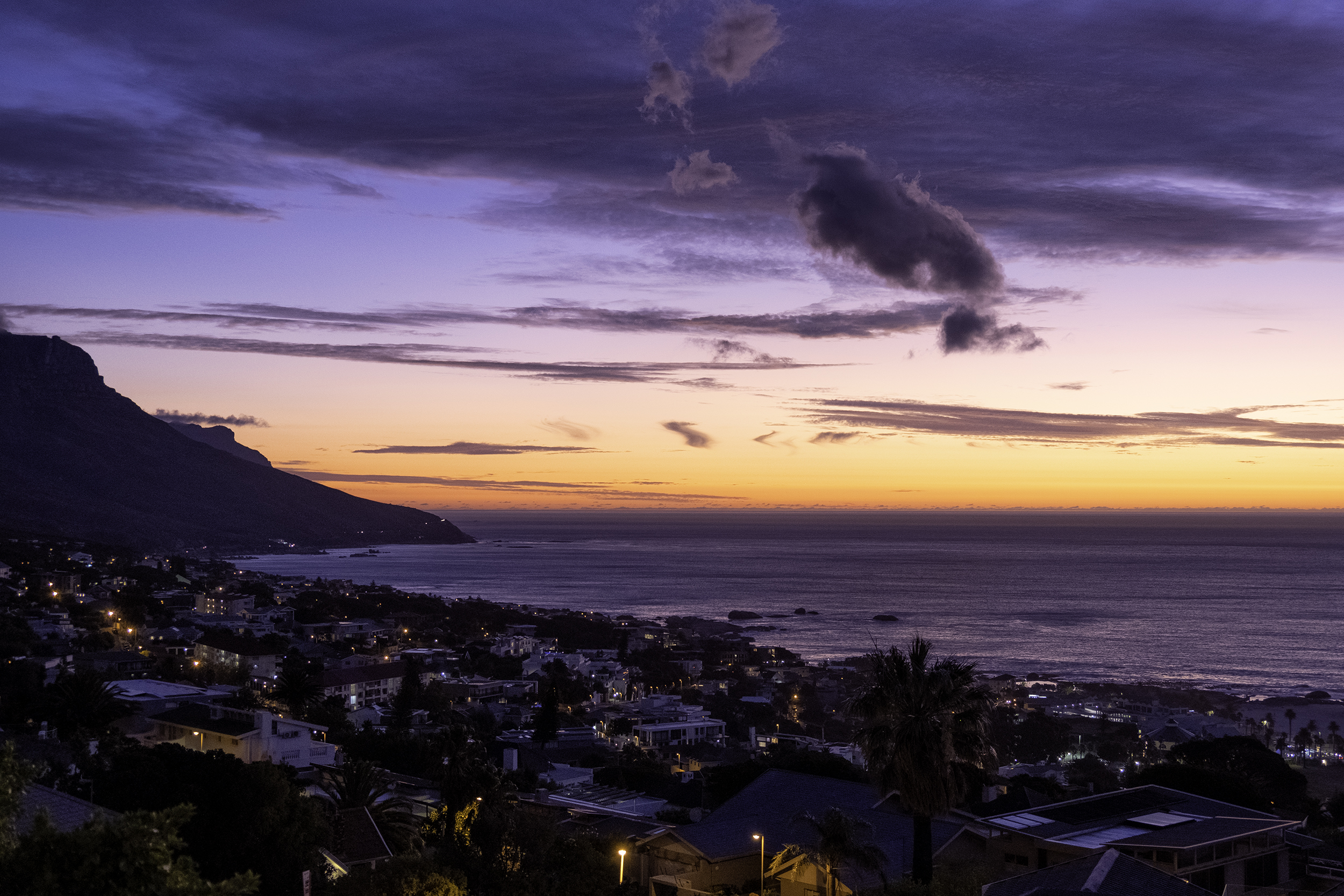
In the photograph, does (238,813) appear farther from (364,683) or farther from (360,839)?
(364,683)

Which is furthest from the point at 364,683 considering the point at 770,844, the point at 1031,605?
the point at 1031,605

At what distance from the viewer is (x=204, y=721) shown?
3522 centimetres

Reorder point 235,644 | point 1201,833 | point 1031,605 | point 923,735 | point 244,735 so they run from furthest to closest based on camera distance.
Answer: point 1031,605
point 235,644
point 244,735
point 1201,833
point 923,735

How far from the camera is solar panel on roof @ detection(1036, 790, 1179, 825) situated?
23.1m

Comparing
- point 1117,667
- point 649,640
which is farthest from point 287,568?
point 1117,667

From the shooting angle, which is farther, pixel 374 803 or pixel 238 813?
pixel 374 803

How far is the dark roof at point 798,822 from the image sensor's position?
74.1 ft

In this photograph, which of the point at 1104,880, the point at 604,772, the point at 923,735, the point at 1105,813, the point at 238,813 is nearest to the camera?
the point at 1104,880

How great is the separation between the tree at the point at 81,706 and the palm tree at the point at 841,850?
25.7 meters

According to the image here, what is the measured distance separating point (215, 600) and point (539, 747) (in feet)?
208

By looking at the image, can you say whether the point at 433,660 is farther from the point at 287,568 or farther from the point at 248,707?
the point at 287,568

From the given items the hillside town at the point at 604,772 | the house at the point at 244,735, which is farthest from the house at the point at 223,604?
the house at the point at 244,735

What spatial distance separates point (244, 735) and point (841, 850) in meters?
21.7

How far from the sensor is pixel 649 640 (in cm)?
10038
